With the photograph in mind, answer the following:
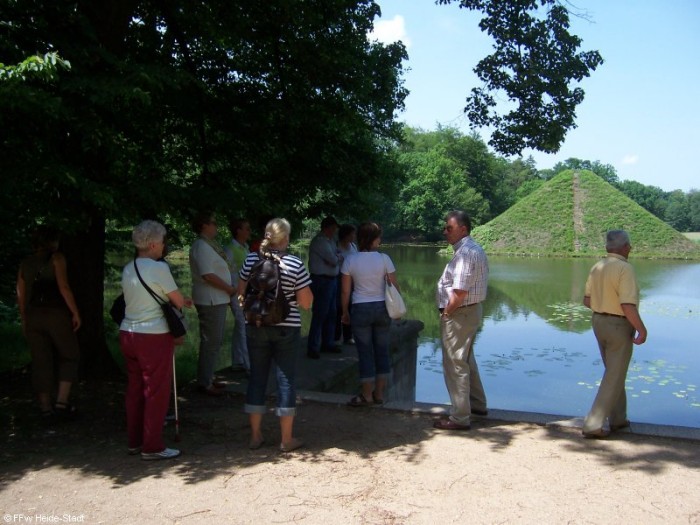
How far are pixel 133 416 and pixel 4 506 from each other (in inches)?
38.2

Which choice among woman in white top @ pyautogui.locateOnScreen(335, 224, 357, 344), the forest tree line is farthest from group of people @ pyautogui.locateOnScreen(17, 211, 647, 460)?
the forest tree line

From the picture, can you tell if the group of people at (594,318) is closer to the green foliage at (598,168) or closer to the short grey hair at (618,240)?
the short grey hair at (618,240)

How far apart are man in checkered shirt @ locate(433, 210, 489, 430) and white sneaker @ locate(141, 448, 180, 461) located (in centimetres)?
203

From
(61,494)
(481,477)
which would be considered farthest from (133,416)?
(481,477)

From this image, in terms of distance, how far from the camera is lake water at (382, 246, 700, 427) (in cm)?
877

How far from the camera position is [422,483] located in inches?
159

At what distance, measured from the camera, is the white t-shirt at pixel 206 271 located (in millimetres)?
5820

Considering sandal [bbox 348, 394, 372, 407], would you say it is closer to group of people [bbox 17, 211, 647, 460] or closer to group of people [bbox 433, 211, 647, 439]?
group of people [bbox 17, 211, 647, 460]

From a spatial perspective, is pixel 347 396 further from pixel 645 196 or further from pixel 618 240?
pixel 645 196

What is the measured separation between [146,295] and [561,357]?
9.08 m

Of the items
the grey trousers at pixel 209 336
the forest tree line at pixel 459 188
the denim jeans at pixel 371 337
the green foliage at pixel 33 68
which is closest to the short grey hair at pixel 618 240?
the denim jeans at pixel 371 337

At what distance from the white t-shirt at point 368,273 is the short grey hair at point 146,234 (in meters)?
1.77

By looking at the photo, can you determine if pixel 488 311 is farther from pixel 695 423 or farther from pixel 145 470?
pixel 145 470

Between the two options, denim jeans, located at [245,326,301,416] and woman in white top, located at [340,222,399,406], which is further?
woman in white top, located at [340,222,399,406]
